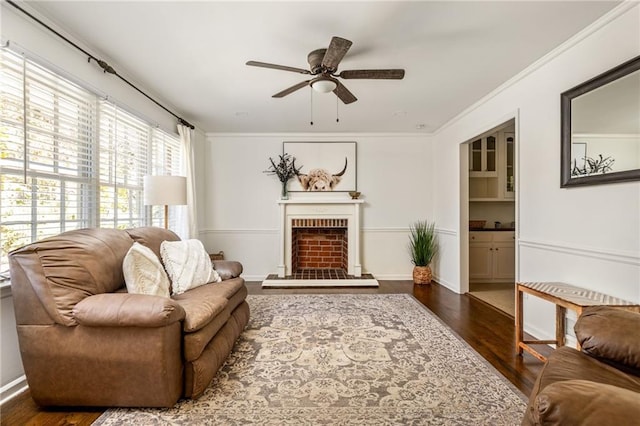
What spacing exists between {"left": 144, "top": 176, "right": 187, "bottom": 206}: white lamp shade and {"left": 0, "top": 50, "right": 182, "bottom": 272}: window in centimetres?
32

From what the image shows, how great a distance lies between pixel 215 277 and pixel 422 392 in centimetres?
190

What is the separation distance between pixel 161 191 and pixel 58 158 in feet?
2.64

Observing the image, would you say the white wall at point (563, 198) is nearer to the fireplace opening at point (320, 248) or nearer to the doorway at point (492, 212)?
the doorway at point (492, 212)

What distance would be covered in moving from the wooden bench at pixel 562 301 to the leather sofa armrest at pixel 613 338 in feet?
1.90

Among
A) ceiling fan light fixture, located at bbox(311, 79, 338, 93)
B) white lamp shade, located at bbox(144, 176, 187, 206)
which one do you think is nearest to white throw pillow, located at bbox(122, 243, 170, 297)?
white lamp shade, located at bbox(144, 176, 187, 206)

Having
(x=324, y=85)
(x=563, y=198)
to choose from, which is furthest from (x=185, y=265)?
(x=563, y=198)

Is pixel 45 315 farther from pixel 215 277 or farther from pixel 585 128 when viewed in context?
pixel 585 128

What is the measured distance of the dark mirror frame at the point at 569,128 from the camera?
1890mm

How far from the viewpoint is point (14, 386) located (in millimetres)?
1818

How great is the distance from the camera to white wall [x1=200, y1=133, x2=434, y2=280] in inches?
198

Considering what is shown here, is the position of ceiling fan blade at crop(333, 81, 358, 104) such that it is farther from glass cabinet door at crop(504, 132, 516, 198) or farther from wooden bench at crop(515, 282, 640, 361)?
glass cabinet door at crop(504, 132, 516, 198)

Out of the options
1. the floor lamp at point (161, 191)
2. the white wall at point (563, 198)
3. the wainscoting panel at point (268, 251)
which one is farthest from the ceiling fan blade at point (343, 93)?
the wainscoting panel at point (268, 251)

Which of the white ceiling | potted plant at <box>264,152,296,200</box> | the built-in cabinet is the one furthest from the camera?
potted plant at <box>264,152,296,200</box>

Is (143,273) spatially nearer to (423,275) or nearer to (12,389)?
(12,389)
